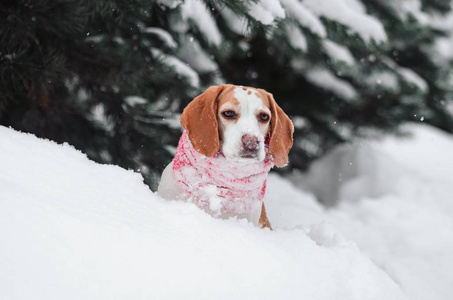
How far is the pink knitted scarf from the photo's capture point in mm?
2029

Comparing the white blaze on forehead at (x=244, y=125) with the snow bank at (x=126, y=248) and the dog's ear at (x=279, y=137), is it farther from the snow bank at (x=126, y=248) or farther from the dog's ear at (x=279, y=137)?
the snow bank at (x=126, y=248)

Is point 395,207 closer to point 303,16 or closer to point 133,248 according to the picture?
point 303,16

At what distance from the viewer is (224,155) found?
2.05m

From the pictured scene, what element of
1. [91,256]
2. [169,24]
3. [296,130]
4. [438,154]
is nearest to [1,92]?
[169,24]

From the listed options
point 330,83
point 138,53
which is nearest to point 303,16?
point 138,53

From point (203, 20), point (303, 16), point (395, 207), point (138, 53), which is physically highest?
point (303, 16)

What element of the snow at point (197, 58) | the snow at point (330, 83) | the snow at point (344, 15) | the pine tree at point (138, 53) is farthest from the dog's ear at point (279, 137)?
the snow at point (330, 83)

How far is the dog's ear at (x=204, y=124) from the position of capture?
1.99 meters

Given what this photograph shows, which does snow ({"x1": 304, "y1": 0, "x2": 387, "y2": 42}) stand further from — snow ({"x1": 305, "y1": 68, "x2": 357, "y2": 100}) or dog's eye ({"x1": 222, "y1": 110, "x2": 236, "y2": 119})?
snow ({"x1": 305, "y1": 68, "x2": 357, "y2": 100})

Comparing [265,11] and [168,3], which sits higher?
[265,11]

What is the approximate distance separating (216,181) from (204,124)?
27 cm

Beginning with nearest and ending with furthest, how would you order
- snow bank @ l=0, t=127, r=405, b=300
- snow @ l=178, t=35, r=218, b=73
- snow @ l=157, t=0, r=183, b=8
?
snow bank @ l=0, t=127, r=405, b=300 → snow @ l=157, t=0, r=183, b=8 → snow @ l=178, t=35, r=218, b=73

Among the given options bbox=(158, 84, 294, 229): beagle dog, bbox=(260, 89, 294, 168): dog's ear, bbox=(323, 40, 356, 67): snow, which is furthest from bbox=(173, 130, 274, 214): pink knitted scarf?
bbox=(323, 40, 356, 67): snow

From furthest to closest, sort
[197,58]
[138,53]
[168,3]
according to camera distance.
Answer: [197,58] → [138,53] → [168,3]
